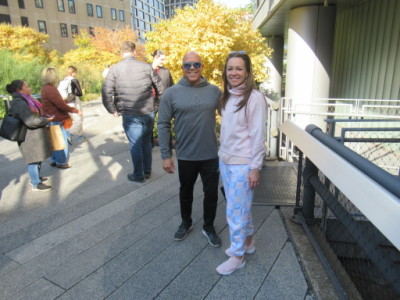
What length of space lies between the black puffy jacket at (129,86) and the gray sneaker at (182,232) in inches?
73.5

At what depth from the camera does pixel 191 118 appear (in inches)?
97.2

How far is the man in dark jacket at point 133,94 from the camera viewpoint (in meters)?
4.02

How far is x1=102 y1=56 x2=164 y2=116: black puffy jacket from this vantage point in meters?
4.01

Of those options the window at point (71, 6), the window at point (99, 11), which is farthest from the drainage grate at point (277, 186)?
the window at point (99, 11)

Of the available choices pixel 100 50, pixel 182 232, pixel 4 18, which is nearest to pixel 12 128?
pixel 182 232

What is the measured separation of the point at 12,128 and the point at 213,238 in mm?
2933

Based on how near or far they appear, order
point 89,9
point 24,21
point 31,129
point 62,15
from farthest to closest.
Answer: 1. point 89,9
2. point 62,15
3. point 24,21
4. point 31,129

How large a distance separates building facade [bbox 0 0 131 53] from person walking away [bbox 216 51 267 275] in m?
41.9

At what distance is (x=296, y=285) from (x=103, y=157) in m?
4.47

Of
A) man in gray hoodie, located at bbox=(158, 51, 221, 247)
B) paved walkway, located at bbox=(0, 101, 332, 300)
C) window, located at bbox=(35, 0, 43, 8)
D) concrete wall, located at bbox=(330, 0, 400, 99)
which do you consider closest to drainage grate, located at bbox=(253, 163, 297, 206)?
paved walkway, located at bbox=(0, 101, 332, 300)

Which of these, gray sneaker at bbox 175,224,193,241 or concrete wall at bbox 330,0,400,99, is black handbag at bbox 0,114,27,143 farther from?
concrete wall at bbox 330,0,400,99

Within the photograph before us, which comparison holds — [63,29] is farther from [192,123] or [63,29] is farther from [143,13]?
[192,123]

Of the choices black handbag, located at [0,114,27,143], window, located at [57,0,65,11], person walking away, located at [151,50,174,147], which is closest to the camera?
black handbag, located at [0,114,27,143]

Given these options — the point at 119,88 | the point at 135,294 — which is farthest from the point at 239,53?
the point at 119,88
